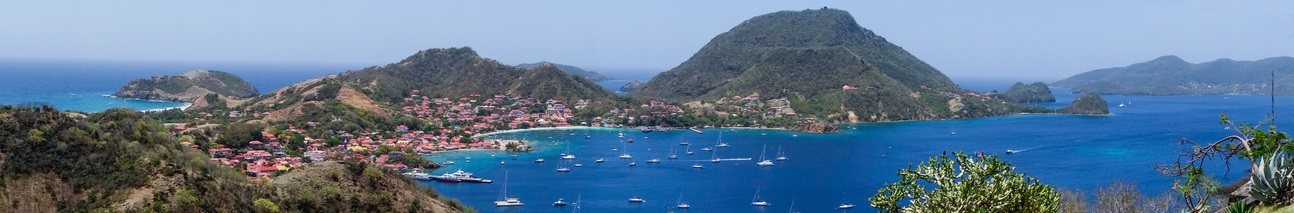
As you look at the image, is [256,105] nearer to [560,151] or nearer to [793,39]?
[560,151]

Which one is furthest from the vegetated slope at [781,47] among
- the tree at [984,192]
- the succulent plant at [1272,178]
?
the succulent plant at [1272,178]

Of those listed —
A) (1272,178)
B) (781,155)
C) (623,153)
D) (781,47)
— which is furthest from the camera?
(781,47)

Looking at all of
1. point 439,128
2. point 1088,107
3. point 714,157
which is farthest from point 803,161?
point 1088,107

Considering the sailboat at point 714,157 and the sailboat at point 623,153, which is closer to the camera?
the sailboat at point 714,157

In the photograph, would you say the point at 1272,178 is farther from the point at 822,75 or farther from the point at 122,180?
the point at 822,75

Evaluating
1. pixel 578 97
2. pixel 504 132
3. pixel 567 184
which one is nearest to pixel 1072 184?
pixel 567 184

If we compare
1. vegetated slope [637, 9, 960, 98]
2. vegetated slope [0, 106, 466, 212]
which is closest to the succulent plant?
vegetated slope [0, 106, 466, 212]

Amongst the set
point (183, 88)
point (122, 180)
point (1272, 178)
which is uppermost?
point (1272, 178)

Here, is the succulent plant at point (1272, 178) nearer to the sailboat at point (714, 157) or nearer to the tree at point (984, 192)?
the tree at point (984, 192)
